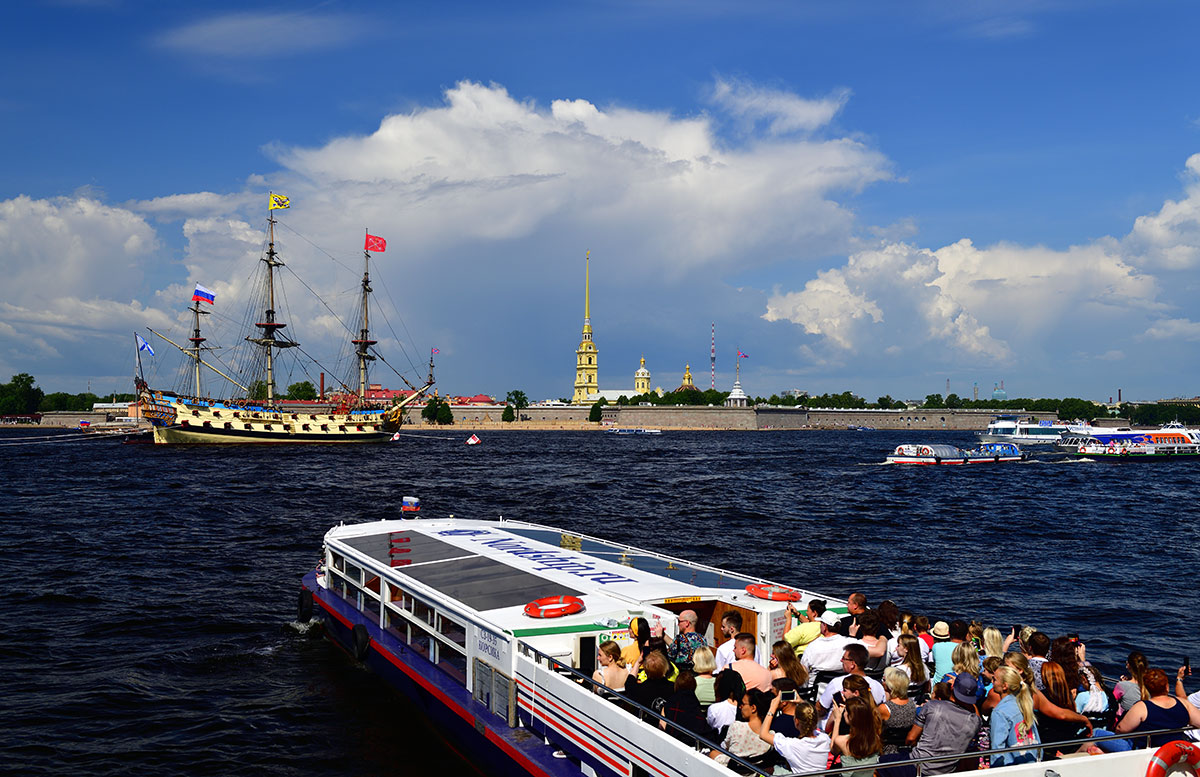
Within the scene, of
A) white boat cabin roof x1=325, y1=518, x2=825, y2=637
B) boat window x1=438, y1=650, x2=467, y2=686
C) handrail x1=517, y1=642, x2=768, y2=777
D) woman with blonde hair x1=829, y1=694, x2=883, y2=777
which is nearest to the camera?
handrail x1=517, y1=642, x2=768, y2=777

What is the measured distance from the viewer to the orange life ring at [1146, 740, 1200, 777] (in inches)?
271

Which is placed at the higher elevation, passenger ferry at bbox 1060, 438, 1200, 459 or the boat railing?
the boat railing

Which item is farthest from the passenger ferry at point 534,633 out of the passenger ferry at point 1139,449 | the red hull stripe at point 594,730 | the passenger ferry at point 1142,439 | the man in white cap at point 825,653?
the passenger ferry at point 1142,439

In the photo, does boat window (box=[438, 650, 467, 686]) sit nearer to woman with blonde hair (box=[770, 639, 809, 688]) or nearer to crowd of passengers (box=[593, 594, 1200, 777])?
crowd of passengers (box=[593, 594, 1200, 777])

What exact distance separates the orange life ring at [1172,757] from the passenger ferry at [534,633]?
0.11m

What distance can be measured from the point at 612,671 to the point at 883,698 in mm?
2750

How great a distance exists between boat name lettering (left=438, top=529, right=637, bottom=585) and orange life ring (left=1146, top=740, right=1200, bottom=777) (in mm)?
6665

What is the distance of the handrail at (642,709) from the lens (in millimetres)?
6727

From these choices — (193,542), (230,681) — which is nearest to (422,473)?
(193,542)

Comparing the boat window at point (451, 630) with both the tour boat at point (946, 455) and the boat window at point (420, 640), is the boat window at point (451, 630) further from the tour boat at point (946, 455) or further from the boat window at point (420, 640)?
the tour boat at point (946, 455)

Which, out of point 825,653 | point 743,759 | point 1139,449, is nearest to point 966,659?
point 825,653

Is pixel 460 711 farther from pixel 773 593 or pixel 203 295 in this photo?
pixel 203 295

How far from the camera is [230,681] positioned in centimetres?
1595

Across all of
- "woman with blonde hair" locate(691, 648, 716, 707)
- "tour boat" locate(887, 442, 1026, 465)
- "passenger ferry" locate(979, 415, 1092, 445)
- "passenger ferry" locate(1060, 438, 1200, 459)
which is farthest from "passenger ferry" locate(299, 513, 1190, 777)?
"passenger ferry" locate(979, 415, 1092, 445)
